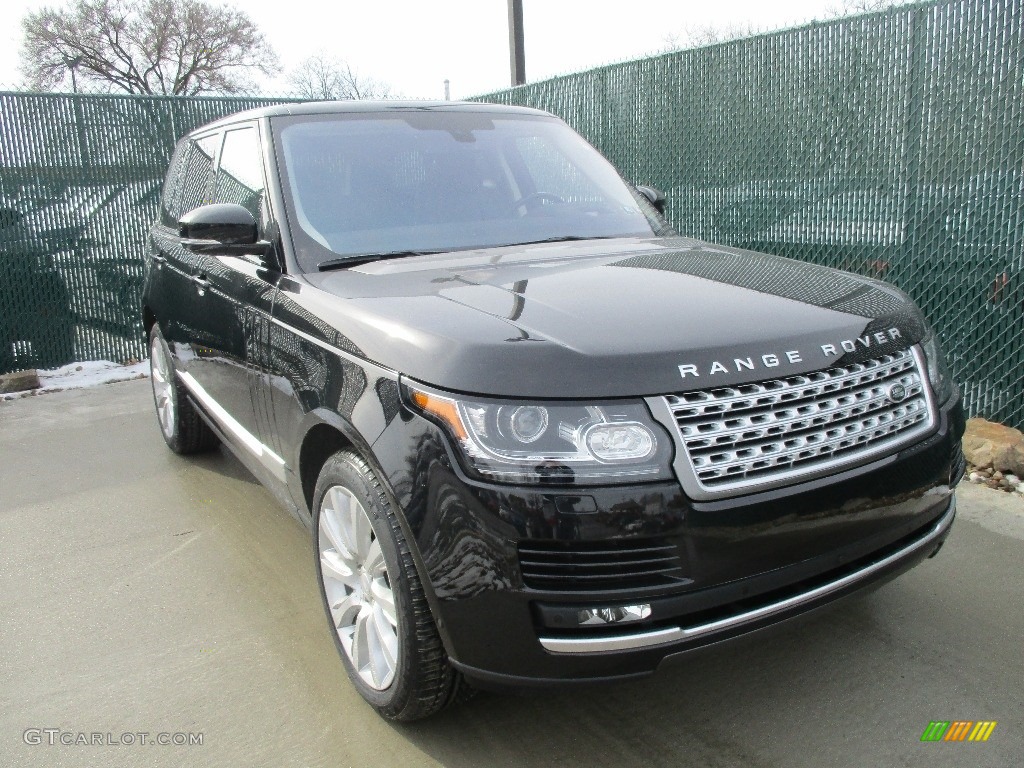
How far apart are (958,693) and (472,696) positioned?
1.47 m

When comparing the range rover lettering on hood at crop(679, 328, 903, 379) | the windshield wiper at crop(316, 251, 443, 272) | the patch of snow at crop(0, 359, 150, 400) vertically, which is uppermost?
the windshield wiper at crop(316, 251, 443, 272)

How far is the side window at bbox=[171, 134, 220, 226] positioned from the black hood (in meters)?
1.65

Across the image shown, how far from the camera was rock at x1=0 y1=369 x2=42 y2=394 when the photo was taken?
7.25m

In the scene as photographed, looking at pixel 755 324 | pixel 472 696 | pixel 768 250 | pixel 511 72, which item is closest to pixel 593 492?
pixel 755 324

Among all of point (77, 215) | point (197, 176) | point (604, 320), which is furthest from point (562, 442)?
point (77, 215)

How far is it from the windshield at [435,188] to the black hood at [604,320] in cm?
24

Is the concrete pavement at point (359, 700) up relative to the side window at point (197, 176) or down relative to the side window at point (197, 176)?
down

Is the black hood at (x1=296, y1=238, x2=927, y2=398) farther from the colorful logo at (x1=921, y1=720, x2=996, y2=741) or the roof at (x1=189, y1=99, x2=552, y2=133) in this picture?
the colorful logo at (x1=921, y1=720, x2=996, y2=741)

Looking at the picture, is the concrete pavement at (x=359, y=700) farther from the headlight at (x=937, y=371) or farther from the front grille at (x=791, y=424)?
the headlight at (x=937, y=371)

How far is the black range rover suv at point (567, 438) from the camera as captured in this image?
1.97m

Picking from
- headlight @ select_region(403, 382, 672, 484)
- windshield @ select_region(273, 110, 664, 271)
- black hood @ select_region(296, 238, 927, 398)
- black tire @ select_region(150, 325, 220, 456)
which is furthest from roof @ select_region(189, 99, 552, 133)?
headlight @ select_region(403, 382, 672, 484)

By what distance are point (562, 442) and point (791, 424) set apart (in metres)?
0.57

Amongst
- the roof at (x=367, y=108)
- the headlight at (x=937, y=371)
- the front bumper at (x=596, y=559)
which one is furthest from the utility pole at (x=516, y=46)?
the front bumper at (x=596, y=559)

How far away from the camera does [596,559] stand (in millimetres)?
1954
